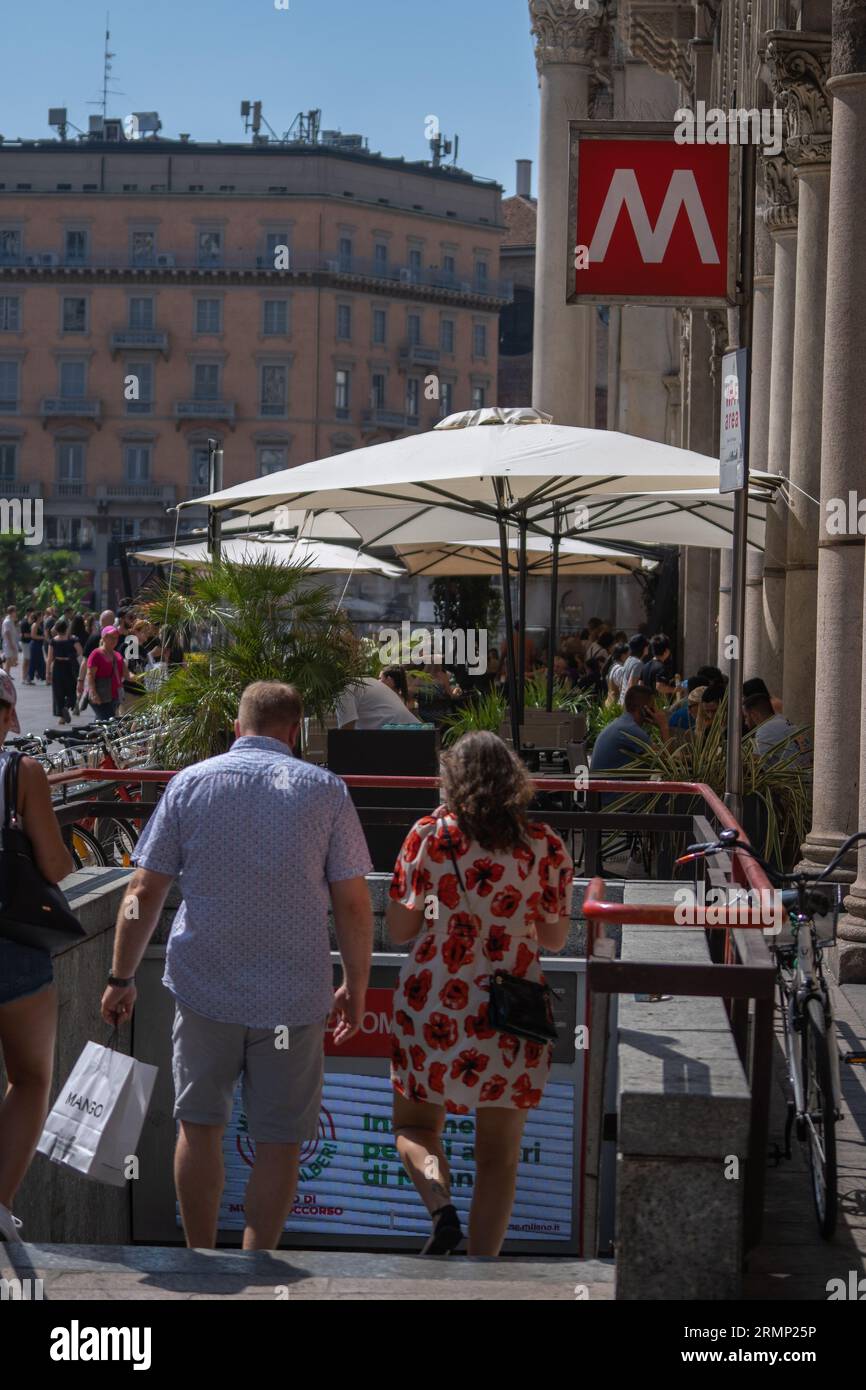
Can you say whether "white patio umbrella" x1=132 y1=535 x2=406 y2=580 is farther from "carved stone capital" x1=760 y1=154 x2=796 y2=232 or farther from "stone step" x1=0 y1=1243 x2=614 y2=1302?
"stone step" x1=0 y1=1243 x2=614 y2=1302

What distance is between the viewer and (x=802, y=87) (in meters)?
12.1

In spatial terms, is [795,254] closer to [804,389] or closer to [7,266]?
[804,389]

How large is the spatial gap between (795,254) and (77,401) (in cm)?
9130

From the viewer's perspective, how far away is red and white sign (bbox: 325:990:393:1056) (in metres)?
8.20

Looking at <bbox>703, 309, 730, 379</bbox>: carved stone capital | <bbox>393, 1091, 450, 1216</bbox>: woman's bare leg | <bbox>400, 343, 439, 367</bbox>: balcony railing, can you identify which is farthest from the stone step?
<bbox>400, 343, 439, 367</bbox>: balcony railing

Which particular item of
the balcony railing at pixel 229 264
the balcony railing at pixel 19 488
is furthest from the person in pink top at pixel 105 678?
the balcony railing at pixel 19 488

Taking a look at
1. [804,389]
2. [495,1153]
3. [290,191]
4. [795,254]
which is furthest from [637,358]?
[290,191]

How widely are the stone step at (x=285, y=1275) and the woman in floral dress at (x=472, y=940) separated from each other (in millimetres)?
801

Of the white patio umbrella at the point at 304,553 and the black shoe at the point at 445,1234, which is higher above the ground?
the white patio umbrella at the point at 304,553

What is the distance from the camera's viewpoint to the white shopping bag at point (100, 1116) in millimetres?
5590

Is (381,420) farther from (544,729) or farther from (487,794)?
(487,794)

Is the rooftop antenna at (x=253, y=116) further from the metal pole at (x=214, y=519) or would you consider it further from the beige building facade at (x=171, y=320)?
the metal pole at (x=214, y=519)

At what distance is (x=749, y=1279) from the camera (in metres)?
4.67
